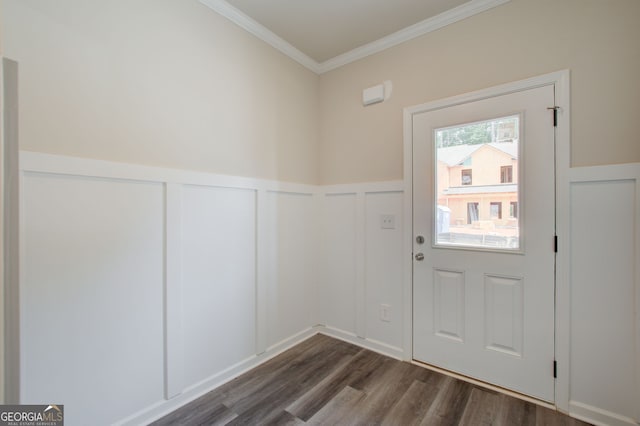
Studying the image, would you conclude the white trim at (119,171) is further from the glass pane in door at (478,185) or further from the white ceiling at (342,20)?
the glass pane in door at (478,185)

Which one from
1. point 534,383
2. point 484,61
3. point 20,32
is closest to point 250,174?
point 20,32

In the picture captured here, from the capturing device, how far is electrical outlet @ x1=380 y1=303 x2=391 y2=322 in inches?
95.1

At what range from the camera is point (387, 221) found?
7.92 feet

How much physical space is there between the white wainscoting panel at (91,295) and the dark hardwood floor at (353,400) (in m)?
0.38

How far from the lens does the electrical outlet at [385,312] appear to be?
7.93 feet

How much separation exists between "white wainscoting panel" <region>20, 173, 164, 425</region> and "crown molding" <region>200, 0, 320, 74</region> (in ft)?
4.37

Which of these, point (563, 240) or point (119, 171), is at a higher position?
point (119, 171)

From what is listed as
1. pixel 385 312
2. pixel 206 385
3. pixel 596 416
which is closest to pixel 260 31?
pixel 385 312

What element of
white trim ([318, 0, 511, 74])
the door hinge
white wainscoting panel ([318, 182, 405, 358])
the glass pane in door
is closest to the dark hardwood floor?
white wainscoting panel ([318, 182, 405, 358])

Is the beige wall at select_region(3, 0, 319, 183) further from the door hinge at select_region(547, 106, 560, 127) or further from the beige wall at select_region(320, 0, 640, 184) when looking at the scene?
the door hinge at select_region(547, 106, 560, 127)

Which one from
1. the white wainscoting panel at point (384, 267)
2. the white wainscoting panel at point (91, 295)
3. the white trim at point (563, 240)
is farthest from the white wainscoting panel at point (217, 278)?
the white trim at point (563, 240)

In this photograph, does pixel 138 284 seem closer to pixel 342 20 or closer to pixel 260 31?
pixel 260 31

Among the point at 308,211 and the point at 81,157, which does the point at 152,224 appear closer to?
the point at 81,157

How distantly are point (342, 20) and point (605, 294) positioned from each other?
2.46 m
